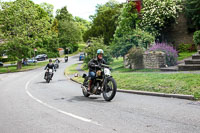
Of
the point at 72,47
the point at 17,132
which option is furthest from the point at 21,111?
the point at 72,47

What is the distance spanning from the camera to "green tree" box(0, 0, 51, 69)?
41.5 m

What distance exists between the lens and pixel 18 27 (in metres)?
42.0

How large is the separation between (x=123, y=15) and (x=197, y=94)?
21.6m

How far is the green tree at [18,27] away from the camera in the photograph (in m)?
41.5

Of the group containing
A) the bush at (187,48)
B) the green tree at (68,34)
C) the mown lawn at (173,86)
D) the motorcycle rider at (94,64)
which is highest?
the green tree at (68,34)

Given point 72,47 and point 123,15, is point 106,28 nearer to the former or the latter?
point 123,15

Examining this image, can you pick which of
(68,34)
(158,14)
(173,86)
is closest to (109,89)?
(173,86)

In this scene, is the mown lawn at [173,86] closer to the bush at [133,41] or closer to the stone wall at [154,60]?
the stone wall at [154,60]

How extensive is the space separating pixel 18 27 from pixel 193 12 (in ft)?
92.5

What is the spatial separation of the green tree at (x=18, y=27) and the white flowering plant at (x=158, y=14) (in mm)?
22764

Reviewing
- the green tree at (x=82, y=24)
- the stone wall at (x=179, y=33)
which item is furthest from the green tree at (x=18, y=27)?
the green tree at (x=82, y=24)

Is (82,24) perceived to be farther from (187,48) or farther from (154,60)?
(154,60)

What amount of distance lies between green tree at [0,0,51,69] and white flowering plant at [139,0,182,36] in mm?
22764

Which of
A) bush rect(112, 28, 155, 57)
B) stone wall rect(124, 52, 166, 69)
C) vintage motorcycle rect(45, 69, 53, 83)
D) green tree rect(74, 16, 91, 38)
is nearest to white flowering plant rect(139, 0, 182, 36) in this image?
bush rect(112, 28, 155, 57)
